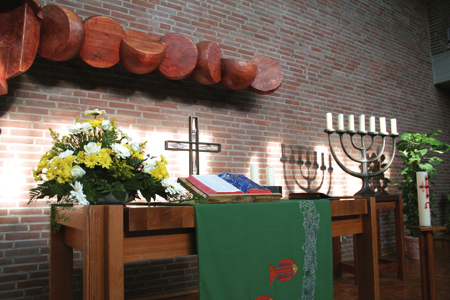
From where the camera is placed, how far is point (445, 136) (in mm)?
6062

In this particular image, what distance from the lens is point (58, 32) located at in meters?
2.28

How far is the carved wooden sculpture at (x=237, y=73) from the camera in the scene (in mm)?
3078

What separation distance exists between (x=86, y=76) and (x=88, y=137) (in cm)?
132

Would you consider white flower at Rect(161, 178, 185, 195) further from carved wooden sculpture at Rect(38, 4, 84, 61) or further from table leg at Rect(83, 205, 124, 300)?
carved wooden sculpture at Rect(38, 4, 84, 61)

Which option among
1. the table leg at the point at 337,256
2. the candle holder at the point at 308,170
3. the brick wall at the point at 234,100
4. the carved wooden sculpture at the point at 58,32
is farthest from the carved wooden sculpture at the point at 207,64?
the table leg at the point at 337,256

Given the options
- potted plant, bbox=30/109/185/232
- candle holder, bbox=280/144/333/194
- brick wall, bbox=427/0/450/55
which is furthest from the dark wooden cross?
brick wall, bbox=427/0/450/55

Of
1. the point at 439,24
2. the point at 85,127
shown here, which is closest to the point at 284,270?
the point at 85,127

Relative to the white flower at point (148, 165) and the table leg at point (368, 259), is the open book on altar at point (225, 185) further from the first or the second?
the table leg at point (368, 259)

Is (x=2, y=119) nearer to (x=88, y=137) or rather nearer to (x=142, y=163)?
(x=88, y=137)

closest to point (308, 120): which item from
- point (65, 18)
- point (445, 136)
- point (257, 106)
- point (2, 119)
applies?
point (257, 106)

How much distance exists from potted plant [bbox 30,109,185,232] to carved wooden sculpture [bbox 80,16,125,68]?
106 centimetres

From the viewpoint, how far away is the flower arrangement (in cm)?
137

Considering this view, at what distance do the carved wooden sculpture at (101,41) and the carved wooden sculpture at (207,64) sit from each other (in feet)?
2.16

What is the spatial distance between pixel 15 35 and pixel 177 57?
44.5 inches
